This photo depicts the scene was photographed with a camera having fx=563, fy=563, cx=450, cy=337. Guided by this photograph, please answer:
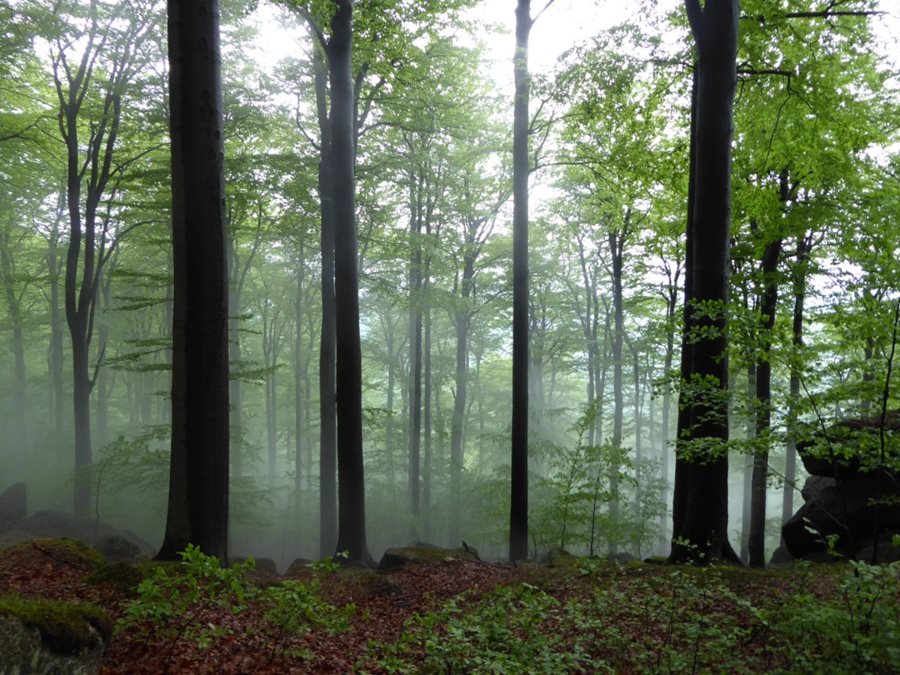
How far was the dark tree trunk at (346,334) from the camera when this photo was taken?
1002 cm

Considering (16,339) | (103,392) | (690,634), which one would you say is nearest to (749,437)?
(690,634)

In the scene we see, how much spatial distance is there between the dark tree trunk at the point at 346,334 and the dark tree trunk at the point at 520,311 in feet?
9.87

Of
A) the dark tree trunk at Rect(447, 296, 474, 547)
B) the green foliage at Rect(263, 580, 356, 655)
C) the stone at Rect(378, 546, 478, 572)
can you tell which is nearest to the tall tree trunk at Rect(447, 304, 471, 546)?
the dark tree trunk at Rect(447, 296, 474, 547)

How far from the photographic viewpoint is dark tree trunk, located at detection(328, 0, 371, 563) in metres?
10.0

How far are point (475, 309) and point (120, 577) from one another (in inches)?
619

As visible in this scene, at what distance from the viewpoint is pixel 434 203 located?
18.4m

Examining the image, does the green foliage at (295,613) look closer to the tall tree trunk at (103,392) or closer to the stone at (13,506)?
the stone at (13,506)

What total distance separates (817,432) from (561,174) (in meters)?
14.8

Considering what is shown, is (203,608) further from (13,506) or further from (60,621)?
(13,506)

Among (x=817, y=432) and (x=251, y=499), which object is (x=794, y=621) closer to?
(x=817, y=432)

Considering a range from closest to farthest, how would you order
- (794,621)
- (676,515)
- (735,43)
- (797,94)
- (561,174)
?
1. (794,621)
2. (735,43)
3. (797,94)
4. (676,515)
5. (561,174)

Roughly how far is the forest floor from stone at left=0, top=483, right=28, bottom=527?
12589 millimetres

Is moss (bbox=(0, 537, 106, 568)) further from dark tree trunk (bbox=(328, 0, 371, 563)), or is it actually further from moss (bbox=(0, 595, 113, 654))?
dark tree trunk (bbox=(328, 0, 371, 563))

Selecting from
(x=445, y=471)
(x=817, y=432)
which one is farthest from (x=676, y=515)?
(x=445, y=471)
